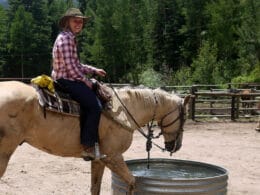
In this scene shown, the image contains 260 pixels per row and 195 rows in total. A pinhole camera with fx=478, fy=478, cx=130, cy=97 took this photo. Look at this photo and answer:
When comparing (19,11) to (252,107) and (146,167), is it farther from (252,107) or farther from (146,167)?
(146,167)

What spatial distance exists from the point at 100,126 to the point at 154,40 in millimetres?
45431

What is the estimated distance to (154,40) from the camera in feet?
163

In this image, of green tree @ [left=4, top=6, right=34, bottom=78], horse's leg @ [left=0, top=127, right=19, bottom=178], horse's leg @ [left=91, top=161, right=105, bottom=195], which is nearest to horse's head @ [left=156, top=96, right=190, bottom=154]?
horse's leg @ [left=91, top=161, right=105, bottom=195]

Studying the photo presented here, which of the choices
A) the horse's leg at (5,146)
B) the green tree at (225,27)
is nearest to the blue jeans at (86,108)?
the horse's leg at (5,146)

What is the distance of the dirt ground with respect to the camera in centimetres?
673

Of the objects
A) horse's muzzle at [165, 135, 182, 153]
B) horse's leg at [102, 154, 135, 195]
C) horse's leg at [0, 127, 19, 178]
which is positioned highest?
horse's leg at [0, 127, 19, 178]

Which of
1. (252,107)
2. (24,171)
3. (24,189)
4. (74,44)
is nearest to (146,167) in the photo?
(74,44)

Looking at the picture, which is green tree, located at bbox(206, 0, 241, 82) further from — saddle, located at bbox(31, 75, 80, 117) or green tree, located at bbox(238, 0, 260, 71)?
saddle, located at bbox(31, 75, 80, 117)

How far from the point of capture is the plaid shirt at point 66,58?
4.57 meters

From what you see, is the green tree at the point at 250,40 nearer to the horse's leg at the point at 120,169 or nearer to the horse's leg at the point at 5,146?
the horse's leg at the point at 120,169

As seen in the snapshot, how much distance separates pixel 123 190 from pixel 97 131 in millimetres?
650

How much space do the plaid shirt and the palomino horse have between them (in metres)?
0.38

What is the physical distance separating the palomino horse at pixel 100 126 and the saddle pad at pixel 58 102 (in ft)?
0.18

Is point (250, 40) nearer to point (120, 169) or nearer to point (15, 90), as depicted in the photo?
point (120, 169)
